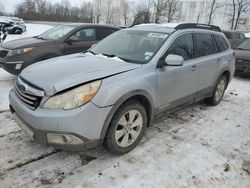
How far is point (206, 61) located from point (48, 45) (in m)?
3.79

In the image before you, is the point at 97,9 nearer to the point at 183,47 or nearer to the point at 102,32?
the point at 102,32

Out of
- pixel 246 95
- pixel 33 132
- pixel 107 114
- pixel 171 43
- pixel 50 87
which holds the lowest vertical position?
pixel 246 95

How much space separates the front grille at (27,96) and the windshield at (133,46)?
1325 mm

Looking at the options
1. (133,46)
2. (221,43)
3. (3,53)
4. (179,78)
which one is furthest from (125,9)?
(179,78)

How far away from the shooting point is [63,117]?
2553 millimetres

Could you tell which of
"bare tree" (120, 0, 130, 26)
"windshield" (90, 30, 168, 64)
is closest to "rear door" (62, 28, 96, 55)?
"windshield" (90, 30, 168, 64)

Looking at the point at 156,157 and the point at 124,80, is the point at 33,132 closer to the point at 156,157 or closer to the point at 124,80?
the point at 124,80

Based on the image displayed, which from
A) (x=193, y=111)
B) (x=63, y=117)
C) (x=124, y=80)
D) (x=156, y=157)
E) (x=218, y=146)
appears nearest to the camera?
(x=63, y=117)

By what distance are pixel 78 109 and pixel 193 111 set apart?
3.00 m

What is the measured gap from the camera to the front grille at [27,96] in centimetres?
271

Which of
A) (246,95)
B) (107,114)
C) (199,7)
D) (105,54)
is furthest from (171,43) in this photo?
(199,7)

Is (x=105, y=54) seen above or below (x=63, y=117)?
above

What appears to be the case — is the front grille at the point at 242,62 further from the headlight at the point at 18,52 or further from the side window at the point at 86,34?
the headlight at the point at 18,52

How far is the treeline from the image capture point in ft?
222
